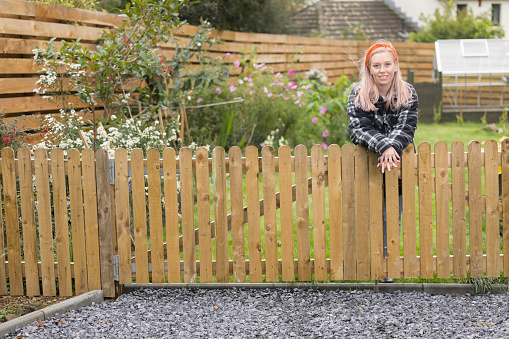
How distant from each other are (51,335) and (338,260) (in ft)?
6.48

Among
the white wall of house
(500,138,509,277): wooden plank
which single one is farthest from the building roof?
(500,138,509,277): wooden plank

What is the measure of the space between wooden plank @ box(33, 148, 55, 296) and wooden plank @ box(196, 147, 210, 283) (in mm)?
1072

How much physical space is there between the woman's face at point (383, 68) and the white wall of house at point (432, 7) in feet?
80.7

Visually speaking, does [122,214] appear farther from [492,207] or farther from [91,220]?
[492,207]

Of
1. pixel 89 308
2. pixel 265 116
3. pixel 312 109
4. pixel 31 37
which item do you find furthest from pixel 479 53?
pixel 89 308

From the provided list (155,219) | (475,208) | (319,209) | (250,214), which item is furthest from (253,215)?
(475,208)

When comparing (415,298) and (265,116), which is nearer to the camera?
(415,298)

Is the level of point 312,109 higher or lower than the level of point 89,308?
higher

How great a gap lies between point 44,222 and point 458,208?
9.67 ft

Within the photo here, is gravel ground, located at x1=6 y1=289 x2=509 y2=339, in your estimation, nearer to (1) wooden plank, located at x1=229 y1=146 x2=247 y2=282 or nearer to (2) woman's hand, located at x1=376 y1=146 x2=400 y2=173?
(1) wooden plank, located at x1=229 y1=146 x2=247 y2=282

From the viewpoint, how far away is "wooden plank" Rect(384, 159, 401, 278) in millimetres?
4234

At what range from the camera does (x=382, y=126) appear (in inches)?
169

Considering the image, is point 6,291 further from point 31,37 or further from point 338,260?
point 31,37

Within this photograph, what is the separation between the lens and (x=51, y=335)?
3.61 metres
